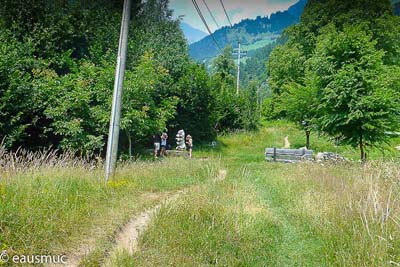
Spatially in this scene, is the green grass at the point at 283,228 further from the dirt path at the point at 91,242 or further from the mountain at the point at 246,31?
the mountain at the point at 246,31

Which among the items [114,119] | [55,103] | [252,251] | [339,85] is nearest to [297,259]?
[252,251]

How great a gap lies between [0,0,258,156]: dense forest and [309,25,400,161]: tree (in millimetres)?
7282

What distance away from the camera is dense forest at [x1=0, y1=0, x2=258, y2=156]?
40.7ft

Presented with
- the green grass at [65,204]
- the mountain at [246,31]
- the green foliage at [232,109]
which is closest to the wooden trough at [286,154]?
the mountain at [246,31]

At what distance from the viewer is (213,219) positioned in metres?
4.74

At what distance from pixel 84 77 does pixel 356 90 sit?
10998 mm

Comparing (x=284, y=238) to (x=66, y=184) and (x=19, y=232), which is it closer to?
(x=19, y=232)

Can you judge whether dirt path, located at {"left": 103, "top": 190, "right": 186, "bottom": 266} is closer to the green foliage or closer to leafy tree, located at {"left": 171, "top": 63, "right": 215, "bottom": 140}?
leafy tree, located at {"left": 171, "top": 63, "right": 215, "bottom": 140}

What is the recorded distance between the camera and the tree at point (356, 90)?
35.9ft

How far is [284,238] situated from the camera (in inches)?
187

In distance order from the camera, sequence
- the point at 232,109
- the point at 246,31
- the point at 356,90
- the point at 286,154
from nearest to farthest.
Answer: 1. the point at 356,90
2. the point at 286,154
3. the point at 232,109
4. the point at 246,31

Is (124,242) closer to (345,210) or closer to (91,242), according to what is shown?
(91,242)

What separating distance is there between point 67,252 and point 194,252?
4.93 ft

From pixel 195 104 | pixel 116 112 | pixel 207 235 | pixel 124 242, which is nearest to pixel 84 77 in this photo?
pixel 116 112
